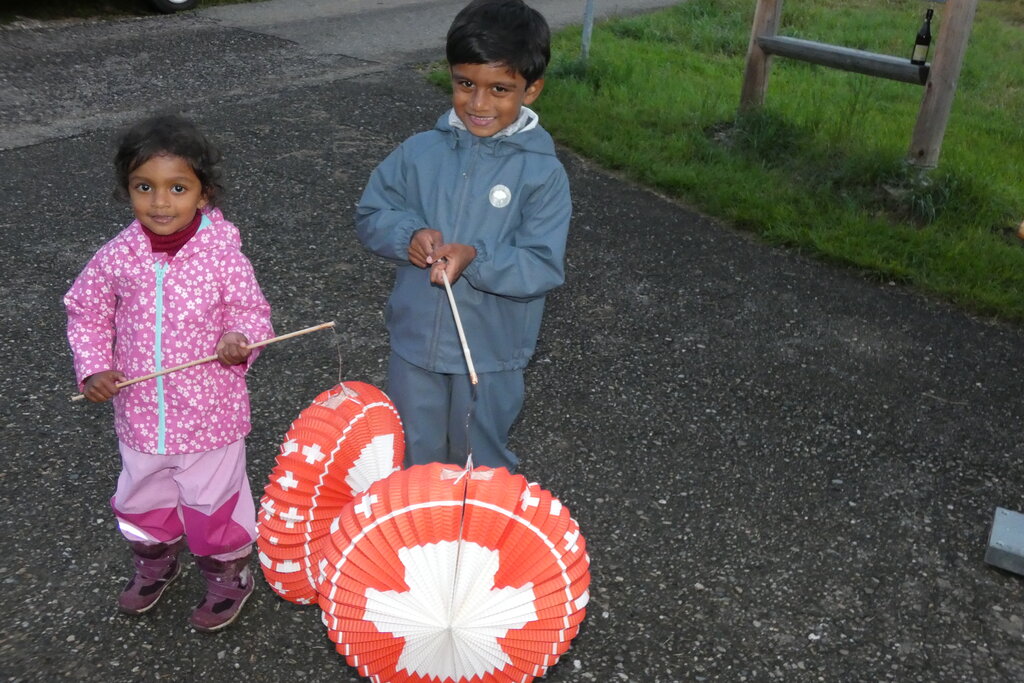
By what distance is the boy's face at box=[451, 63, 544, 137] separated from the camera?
2.64 meters

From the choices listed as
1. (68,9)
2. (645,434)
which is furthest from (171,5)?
(645,434)

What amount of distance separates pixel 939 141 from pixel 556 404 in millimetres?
3129

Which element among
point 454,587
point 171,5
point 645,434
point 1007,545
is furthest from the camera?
point 171,5

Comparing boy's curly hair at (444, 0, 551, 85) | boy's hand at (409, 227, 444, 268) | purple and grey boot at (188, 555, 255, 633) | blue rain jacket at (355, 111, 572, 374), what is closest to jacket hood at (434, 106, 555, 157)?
blue rain jacket at (355, 111, 572, 374)

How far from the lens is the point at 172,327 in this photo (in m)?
2.62

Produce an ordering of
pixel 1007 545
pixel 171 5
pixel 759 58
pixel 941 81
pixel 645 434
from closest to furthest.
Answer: pixel 1007 545, pixel 645 434, pixel 941 81, pixel 759 58, pixel 171 5

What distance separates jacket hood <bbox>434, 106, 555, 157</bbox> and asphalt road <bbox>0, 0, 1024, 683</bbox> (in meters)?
0.97

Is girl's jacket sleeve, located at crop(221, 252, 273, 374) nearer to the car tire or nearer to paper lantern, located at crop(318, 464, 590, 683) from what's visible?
paper lantern, located at crop(318, 464, 590, 683)

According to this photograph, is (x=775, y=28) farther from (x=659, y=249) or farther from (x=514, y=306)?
(x=514, y=306)

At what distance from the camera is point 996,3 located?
11914mm

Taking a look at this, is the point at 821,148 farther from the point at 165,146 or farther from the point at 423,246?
the point at 165,146

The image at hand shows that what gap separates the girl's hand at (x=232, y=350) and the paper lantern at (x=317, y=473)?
10.2 inches

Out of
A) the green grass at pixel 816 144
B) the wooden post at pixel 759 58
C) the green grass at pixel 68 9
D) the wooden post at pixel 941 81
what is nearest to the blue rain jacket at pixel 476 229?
the green grass at pixel 816 144

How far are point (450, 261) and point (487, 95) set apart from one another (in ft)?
1.40
